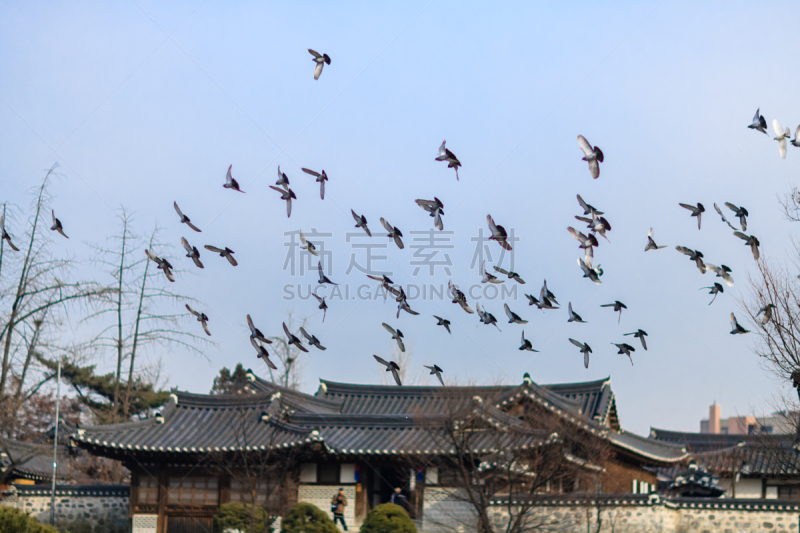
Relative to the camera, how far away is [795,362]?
18719 millimetres

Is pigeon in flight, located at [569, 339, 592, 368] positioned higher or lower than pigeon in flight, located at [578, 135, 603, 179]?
lower

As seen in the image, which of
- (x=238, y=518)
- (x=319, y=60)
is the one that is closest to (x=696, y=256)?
(x=319, y=60)

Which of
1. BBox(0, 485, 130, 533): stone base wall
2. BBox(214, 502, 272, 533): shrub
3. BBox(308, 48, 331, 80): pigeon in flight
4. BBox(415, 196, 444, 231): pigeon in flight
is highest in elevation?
BBox(308, 48, 331, 80): pigeon in flight

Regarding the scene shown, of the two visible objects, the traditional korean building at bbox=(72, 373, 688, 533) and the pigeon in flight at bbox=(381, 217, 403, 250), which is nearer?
the pigeon in flight at bbox=(381, 217, 403, 250)

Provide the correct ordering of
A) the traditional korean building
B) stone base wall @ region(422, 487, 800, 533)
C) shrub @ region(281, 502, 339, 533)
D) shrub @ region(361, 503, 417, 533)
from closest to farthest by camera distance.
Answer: shrub @ region(361, 503, 417, 533) < shrub @ region(281, 502, 339, 533) < stone base wall @ region(422, 487, 800, 533) < the traditional korean building

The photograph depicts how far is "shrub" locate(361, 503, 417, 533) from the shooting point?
78.3 ft

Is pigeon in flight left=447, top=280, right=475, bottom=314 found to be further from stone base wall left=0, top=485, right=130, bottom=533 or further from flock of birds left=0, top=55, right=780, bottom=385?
stone base wall left=0, top=485, right=130, bottom=533

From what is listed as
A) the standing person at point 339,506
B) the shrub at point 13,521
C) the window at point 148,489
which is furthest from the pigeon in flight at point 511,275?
the window at point 148,489

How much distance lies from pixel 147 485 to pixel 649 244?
2164cm

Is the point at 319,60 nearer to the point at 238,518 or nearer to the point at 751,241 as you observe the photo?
the point at 751,241

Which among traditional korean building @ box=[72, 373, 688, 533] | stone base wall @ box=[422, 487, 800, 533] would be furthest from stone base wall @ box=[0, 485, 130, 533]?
stone base wall @ box=[422, 487, 800, 533]

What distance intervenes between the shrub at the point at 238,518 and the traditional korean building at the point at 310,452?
53 centimetres

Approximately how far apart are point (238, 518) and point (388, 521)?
496cm

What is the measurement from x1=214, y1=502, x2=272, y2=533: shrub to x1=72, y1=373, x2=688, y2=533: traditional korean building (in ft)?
1.74
